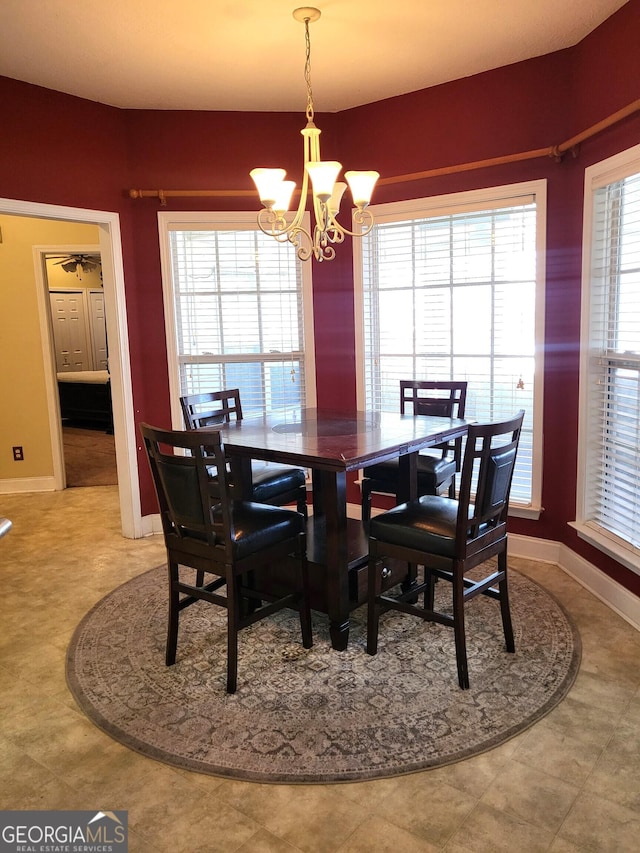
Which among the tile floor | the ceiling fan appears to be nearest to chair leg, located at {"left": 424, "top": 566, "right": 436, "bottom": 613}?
the tile floor

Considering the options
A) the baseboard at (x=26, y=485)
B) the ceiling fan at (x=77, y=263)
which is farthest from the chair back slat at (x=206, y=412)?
the ceiling fan at (x=77, y=263)

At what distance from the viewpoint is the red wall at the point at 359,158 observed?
10.5ft

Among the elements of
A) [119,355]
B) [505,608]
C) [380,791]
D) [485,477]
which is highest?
[119,355]

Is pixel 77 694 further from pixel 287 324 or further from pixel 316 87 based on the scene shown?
pixel 316 87

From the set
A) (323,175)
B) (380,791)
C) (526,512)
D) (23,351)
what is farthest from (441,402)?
(23,351)

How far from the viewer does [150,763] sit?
2.02 m

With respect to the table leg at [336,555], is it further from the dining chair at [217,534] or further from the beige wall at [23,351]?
the beige wall at [23,351]

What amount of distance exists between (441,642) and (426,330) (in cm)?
201

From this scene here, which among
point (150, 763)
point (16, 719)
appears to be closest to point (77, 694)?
point (16, 719)

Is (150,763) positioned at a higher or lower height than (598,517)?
lower

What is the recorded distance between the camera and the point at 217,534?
2.36 meters

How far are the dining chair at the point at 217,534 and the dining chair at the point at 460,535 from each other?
1.10 feet

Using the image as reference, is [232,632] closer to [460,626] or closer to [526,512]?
[460,626]

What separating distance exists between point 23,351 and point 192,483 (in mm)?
3901
